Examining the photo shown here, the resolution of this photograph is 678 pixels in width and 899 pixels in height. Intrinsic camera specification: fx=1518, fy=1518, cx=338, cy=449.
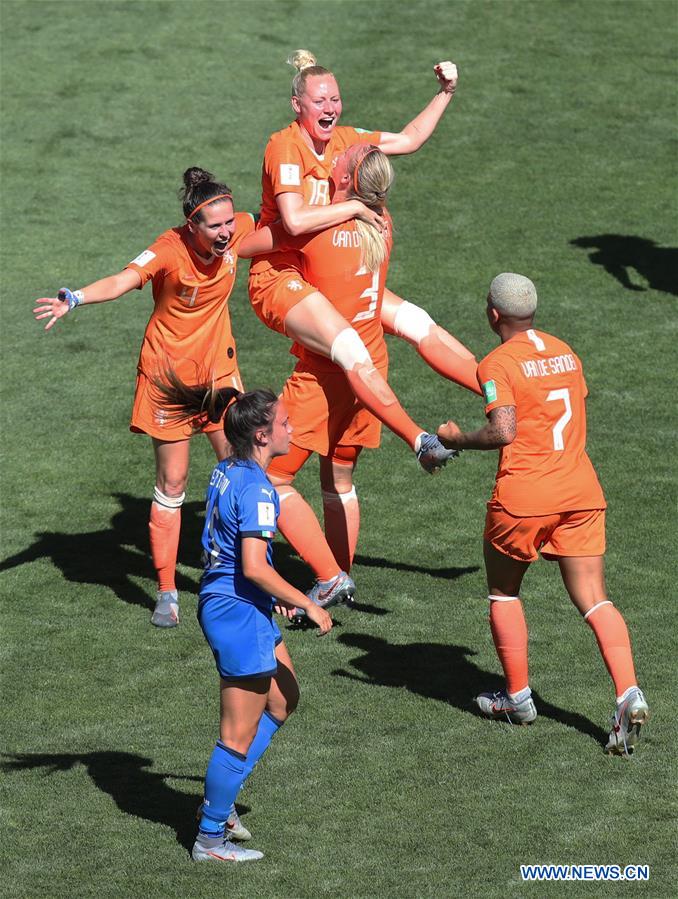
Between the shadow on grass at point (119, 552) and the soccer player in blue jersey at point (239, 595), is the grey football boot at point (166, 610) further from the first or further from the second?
the soccer player in blue jersey at point (239, 595)

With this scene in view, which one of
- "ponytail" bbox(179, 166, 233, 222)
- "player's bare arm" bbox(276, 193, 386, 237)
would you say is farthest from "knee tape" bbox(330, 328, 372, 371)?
"ponytail" bbox(179, 166, 233, 222)

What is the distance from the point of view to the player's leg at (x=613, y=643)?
21.9 ft

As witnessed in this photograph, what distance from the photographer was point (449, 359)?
8.58 metres

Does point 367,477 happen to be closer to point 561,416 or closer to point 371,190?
point 371,190

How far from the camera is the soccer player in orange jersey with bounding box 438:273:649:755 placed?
22.1 ft

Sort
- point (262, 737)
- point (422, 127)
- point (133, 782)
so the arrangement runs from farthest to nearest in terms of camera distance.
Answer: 1. point (422, 127)
2. point (133, 782)
3. point (262, 737)

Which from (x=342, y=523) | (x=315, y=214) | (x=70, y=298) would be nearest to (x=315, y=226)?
(x=315, y=214)

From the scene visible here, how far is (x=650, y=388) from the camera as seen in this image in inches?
460

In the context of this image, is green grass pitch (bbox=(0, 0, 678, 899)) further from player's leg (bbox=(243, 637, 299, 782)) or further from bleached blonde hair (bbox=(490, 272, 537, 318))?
bleached blonde hair (bbox=(490, 272, 537, 318))

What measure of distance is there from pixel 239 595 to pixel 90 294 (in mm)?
2681

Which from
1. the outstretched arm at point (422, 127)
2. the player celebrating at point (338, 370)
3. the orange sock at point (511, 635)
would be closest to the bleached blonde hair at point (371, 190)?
the player celebrating at point (338, 370)

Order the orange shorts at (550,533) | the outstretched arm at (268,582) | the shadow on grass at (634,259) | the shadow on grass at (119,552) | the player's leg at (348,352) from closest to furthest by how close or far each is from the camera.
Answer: the outstretched arm at (268,582) < the orange shorts at (550,533) < the player's leg at (348,352) < the shadow on grass at (119,552) < the shadow on grass at (634,259)

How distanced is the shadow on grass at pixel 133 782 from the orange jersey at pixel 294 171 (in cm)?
279

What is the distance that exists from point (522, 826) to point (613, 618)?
1.08m
